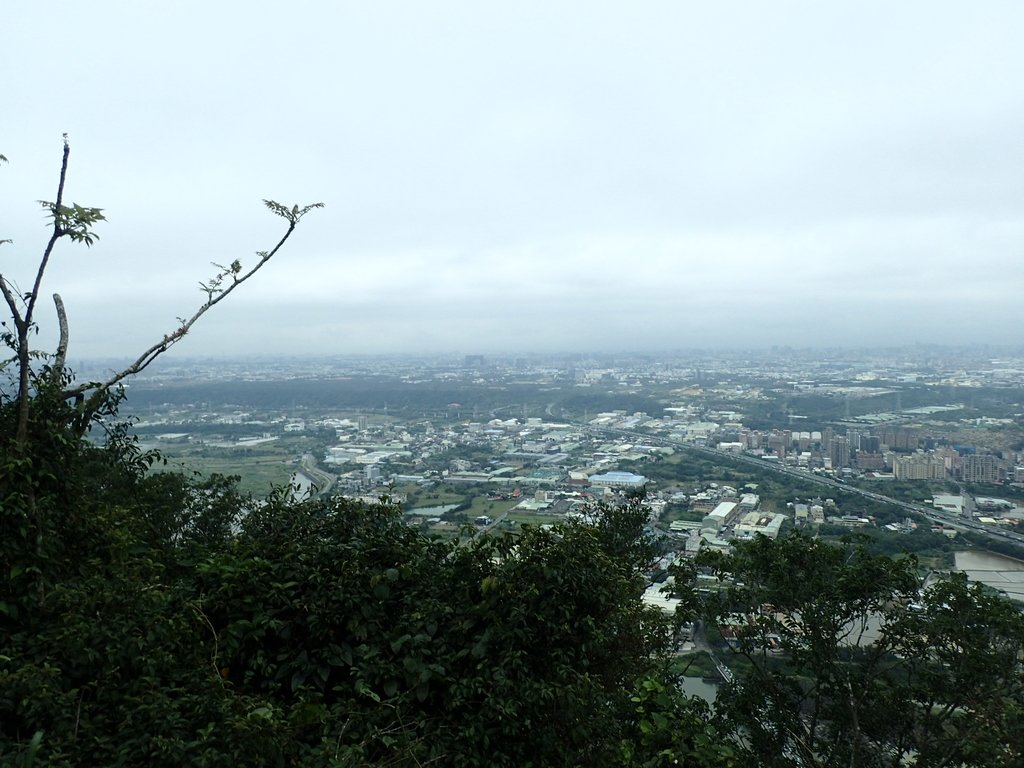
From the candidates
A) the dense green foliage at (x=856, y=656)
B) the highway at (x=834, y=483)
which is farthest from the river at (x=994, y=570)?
the dense green foliage at (x=856, y=656)

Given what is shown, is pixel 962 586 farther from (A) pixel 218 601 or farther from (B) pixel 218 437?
(B) pixel 218 437

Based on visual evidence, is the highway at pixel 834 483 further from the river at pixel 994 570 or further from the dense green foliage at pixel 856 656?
the dense green foliage at pixel 856 656

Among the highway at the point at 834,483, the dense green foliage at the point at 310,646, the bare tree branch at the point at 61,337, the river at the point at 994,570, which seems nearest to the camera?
the dense green foliage at the point at 310,646

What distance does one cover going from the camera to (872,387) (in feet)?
113

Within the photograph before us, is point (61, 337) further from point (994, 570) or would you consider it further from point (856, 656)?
point (994, 570)

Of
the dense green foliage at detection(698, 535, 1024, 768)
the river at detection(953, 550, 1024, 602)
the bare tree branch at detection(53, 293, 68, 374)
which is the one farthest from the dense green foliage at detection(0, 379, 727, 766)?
the river at detection(953, 550, 1024, 602)

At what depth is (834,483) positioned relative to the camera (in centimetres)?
1628

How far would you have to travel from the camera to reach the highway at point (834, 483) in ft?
35.4

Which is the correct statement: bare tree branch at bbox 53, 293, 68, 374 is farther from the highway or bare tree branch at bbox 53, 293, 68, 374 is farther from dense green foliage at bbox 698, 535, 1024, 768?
the highway

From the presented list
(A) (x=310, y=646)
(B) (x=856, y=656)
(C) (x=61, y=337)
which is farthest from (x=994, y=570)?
(C) (x=61, y=337)

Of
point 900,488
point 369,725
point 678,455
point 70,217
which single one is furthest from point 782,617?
point 678,455

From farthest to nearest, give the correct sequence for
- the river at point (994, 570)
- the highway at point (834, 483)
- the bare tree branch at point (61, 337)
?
the highway at point (834, 483) < the river at point (994, 570) < the bare tree branch at point (61, 337)

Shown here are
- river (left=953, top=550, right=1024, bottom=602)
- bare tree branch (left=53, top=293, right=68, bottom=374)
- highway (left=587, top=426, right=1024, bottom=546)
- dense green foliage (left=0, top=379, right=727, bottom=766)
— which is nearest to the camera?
dense green foliage (left=0, top=379, right=727, bottom=766)

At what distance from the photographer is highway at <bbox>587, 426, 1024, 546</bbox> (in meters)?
10.8
